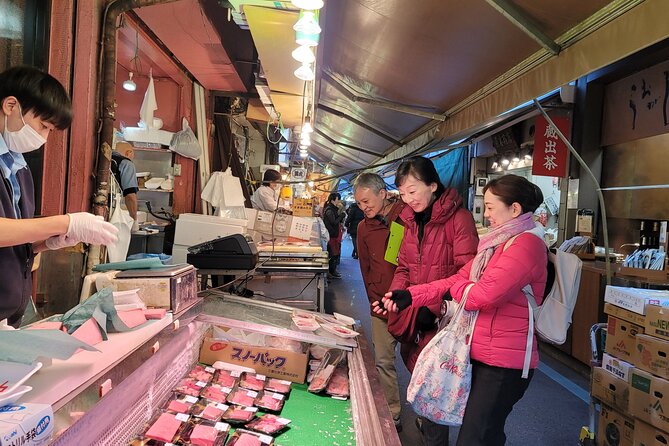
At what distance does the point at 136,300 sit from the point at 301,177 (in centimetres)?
1043

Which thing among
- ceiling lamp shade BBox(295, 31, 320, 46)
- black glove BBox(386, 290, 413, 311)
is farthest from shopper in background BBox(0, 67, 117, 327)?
ceiling lamp shade BBox(295, 31, 320, 46)

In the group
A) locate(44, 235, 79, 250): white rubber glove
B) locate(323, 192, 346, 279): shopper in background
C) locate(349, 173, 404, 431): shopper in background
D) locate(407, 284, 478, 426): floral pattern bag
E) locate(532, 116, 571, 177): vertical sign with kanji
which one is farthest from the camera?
locate(323, 192, 346, 279): shopper in background

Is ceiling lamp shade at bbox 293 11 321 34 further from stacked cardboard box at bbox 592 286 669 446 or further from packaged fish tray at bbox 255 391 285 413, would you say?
stacked cardboard box at bbox 592 286 669 446

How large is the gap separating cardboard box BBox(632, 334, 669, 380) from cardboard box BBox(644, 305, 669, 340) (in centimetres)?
4

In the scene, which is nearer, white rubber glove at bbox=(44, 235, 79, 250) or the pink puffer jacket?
white rubber glove at bbox=(44, 235, 79, 250)

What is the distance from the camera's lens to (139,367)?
57.2 inches

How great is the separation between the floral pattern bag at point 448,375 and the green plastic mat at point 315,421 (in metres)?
0.48

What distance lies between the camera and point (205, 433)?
1622 millimetres

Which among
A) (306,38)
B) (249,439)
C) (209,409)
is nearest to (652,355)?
(249,439)

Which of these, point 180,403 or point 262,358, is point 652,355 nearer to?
→ point 262,358

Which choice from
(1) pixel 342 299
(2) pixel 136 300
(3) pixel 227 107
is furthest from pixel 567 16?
(1) pixel 342 299

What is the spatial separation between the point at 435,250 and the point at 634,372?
1541 millimetres

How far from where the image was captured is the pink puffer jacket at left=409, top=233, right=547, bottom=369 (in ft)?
6.68

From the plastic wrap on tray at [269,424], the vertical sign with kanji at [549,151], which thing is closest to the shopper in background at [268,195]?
the vertical sign with kanji at [549,151]
